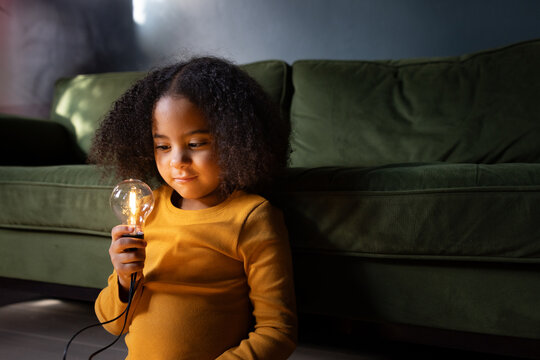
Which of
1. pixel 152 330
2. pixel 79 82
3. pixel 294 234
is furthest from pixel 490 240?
pixel 79 82

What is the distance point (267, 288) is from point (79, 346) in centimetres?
73

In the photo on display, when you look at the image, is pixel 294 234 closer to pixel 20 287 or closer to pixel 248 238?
pixel 248 238

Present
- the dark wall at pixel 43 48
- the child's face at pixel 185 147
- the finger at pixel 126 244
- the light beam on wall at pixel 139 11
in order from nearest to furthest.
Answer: the finger at pixel 126 244 < the child's face at pixel 185 147 < the light beam on wall at pixel 139 11 < the dark wall at pixel 43 48

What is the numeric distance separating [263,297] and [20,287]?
41.8 inches

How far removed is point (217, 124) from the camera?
33.0 inches

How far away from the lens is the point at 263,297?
0.80 m

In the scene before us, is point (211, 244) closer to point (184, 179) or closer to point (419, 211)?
point (184, 179)

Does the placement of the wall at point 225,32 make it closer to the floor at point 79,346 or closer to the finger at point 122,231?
the floor at point 79,346

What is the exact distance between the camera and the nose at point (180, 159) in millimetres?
810

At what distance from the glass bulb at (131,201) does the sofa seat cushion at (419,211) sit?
36 cm

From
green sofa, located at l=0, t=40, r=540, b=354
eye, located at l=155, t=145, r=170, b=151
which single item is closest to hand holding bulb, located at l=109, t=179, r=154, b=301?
eye, located at l=155, t=145, r=170, b=151

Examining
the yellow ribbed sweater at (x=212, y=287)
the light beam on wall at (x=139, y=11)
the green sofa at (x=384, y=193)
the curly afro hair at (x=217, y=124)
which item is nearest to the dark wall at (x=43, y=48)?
the light beam on wall at (x=139, y=11)

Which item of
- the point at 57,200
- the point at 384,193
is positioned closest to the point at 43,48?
the point at 57,200

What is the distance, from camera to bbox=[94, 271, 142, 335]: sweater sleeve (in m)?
0.83
